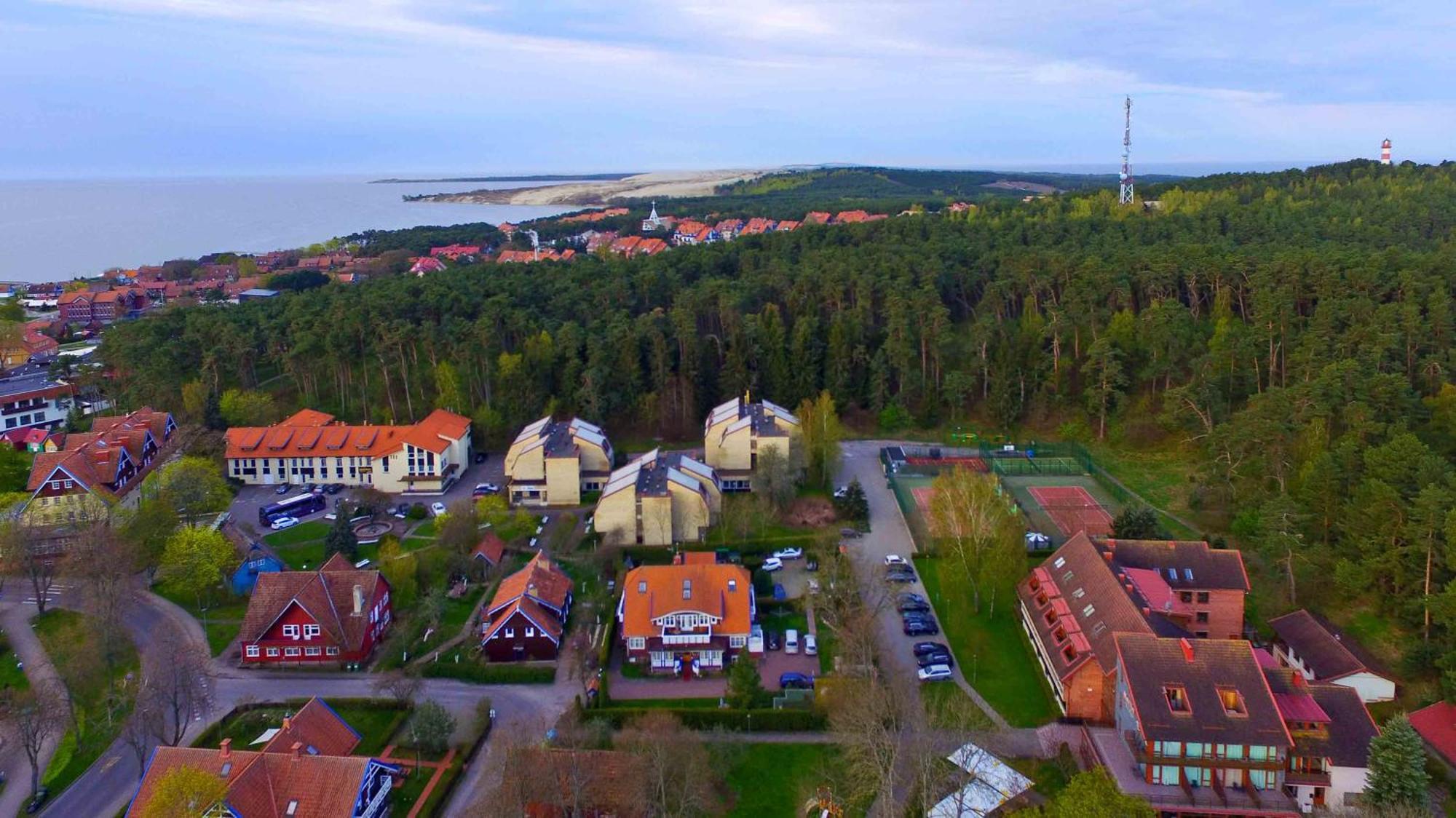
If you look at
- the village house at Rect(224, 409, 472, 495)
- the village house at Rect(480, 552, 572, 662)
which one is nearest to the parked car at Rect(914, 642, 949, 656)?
the village house at Rect(480, 552, 572, 662)

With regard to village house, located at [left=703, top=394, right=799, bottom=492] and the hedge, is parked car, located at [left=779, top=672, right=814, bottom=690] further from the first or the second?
village house, located at [left=703, top=394, right=799, bottom=492]

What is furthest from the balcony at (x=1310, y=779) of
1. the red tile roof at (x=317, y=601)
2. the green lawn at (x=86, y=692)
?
the green lawn at (x=86, y=692)

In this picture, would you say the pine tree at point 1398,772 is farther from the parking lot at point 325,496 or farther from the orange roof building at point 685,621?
the parking lot at point 325,496

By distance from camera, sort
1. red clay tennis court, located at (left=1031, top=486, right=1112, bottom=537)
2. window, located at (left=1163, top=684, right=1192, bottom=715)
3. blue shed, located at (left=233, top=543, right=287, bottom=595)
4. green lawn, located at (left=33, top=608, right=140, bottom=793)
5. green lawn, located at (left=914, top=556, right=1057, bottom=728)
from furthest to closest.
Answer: red clay tennis court, located at (left=1031, top=486, right=1112, bottom=537) → blue shed, located at (left=233, top=543, right=287, bottom=595) → green lawn, located at (left=914, top=556, right=1057, bottom=728) → green lawn, located at (left=33, top=608, right=140, bottom=793) → window, located at (left=1163, top=684, right=1192, bottom=715)

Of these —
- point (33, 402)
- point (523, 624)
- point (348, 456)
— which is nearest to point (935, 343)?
point (523, 624)

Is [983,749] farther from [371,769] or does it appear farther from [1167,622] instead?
[371,769]

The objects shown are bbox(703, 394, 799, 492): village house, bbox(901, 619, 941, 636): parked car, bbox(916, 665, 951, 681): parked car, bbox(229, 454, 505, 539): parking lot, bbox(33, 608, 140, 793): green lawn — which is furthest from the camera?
bbox(703, 394, 799, 492): village house
